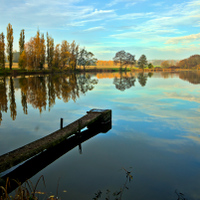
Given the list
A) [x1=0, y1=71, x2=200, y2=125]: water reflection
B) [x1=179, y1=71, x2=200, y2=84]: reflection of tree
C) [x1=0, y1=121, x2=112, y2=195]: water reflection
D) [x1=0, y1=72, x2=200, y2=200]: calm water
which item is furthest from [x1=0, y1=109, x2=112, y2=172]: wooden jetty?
[x1=179, y1=71, x2=200, y2=84]: reflection of tree

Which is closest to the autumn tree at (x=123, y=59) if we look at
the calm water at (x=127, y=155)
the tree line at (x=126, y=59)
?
the tree line at (x=126, y=59)

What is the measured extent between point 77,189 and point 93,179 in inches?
26.0

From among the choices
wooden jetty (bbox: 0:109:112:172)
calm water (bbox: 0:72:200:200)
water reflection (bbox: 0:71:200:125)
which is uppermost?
water reflection (bbox: 0:71:200:125)

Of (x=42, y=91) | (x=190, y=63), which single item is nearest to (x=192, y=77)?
(x=42, y=91)

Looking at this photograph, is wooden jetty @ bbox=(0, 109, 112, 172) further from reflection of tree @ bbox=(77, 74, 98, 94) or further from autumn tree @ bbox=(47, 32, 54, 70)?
autumn tree @ bbox=(47, 32, 54, 70)

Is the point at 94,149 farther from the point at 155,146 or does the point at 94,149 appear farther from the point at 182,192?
the point at 182,192

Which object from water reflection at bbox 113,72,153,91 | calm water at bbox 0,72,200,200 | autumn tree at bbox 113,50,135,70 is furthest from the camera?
autumn tree at bbox 113,50,135,70

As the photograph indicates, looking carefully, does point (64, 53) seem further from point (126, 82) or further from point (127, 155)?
point (127, 155)

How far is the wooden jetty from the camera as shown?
259 inches

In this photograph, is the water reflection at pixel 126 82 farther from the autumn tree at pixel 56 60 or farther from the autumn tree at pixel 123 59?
the autumn tree at pixel 123 59

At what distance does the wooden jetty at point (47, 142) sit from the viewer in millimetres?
6571

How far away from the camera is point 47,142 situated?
812 cm

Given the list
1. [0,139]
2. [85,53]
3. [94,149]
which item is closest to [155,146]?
[94,149]

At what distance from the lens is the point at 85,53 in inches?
4845
